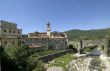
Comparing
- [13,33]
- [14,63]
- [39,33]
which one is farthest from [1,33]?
[39,33]

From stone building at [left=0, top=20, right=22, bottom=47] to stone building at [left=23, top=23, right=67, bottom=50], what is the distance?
2111cm

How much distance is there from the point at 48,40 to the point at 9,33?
103 ft

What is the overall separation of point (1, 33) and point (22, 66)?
2358 cm

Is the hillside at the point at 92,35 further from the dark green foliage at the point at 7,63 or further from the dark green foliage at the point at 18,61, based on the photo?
the dark green foliage at the point at 7,63

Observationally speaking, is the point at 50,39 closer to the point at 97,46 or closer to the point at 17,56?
the point at 97,46

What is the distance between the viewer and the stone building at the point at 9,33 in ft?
161

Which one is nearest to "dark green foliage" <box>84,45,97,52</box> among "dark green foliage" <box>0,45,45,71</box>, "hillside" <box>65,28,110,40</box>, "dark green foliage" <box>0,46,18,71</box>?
"hillside" <box>65,28,110,40</box>

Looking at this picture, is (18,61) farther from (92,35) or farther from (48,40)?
(92,35)

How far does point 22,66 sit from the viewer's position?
2903cm

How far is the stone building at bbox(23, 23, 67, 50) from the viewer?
261 feet

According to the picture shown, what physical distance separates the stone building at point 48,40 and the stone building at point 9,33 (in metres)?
21.1

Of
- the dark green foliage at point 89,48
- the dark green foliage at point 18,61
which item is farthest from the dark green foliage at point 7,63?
the dark green foliage at point 89,48

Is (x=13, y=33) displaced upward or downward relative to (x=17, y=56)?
upward

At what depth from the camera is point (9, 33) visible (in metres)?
53.8
